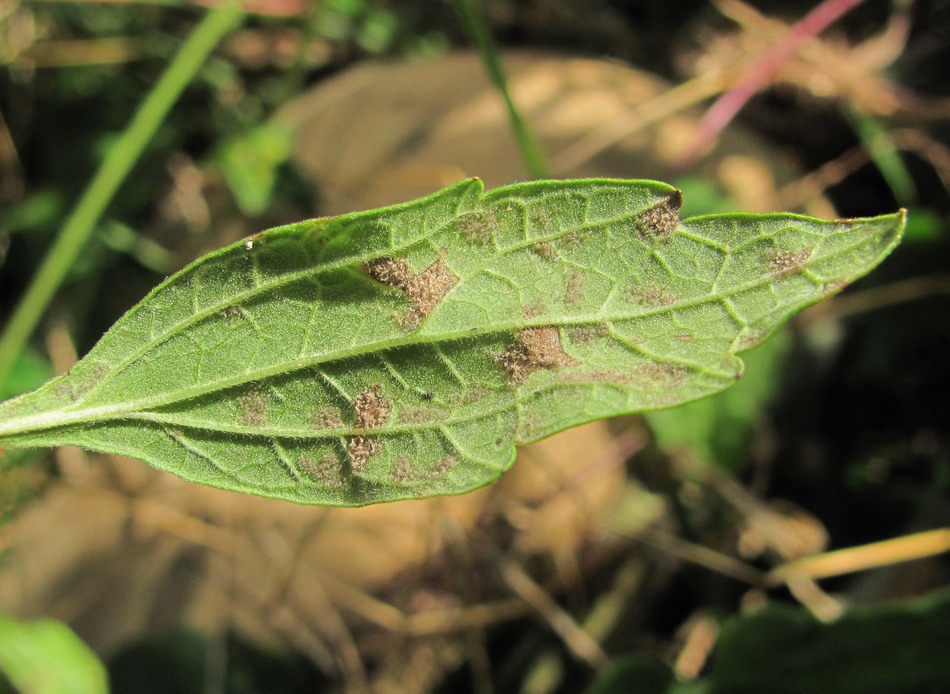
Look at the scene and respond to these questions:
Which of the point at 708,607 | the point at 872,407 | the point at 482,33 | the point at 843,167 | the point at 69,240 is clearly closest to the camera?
the point at 482,33

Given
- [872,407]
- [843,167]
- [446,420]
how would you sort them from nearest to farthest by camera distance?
[446,420]
[872,407]
[843,167]

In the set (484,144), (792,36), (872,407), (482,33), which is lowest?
(872,407)

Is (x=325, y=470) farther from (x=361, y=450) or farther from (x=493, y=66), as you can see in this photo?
(x=493, y=66)

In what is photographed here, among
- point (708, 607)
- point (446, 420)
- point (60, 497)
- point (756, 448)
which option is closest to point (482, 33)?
point (446, 420)

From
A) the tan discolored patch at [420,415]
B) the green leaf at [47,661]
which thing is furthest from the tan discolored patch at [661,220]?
the green leaf at [47,661]

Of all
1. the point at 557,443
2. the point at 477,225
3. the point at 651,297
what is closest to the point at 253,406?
the point at 477,225

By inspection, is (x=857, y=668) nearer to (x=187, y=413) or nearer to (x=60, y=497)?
(x=187, y=413)
